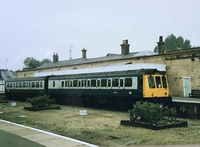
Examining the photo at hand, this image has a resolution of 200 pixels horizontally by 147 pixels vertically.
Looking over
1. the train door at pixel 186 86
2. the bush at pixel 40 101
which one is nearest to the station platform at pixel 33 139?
the bush at pixel 40 101

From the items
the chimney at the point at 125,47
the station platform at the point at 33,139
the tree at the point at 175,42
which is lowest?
the station platform at the point at 33,139

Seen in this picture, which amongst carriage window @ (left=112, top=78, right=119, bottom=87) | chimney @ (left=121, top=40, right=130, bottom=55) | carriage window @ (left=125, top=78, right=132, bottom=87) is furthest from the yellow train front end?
chimney @ (left=121, top=40, right=130, bottom=55)

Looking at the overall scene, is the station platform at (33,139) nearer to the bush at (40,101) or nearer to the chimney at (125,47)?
the bush at (40,101)

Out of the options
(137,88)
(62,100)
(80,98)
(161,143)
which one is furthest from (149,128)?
(62,100)

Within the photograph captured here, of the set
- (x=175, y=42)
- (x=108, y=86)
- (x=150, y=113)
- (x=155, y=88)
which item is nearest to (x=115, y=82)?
(x=108, y=86)

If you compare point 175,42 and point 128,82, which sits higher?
point 175,42

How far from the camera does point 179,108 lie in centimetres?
1642

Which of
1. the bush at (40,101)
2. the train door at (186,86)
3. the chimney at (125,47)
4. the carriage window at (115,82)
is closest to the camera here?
the carriage window at (115,82)

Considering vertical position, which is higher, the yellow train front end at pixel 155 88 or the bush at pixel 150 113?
the yellow train front end at pixel 155 88

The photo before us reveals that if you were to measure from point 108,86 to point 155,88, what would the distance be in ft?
12.7

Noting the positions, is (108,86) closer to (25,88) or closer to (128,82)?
(128,82)

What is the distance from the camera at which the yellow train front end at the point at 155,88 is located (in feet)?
60.7

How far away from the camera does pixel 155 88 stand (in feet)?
62.2

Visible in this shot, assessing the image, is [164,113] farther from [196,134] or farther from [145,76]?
[145,76]
